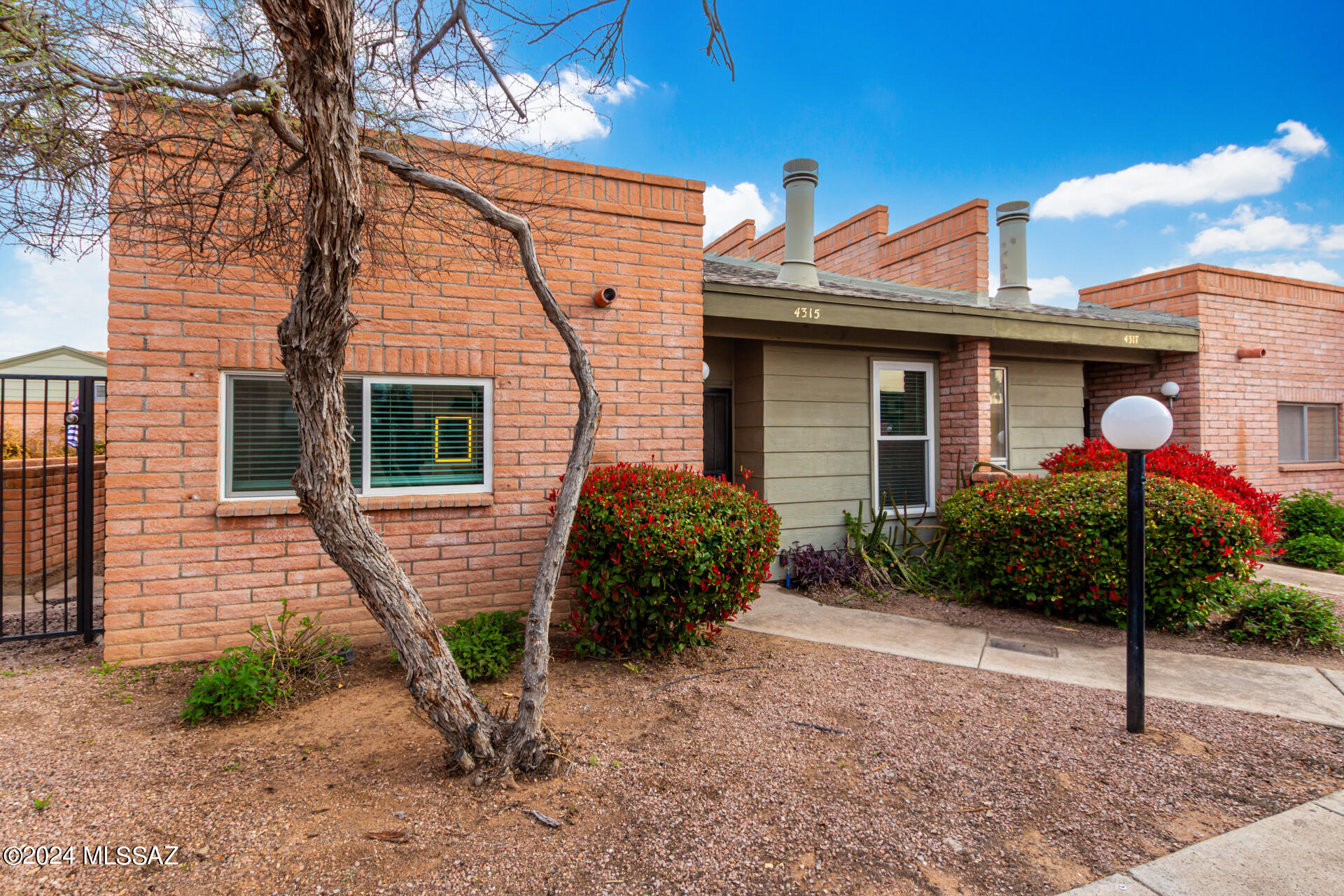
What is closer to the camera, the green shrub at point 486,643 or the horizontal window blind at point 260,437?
the green shrub at point 486,643

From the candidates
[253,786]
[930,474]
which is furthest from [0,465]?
[930,474]

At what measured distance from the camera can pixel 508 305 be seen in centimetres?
454

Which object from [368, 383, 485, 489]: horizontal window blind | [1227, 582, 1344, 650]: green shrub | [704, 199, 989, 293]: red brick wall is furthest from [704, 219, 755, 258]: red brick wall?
[1227, 582, 1344, 650]: green shrub

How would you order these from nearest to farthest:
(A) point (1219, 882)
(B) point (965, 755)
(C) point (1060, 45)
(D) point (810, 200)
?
(A) point (1219, 882), (B) point (965, 755), (D) point (810, 200), (C) point (1060, 45)

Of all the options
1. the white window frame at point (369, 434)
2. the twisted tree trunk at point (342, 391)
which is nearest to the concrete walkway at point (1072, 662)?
the white window frame at point (369, 434)

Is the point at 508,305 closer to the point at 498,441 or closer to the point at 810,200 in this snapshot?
the point at 498,441

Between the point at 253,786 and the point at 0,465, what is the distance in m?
3.91

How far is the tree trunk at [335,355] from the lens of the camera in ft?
6.70

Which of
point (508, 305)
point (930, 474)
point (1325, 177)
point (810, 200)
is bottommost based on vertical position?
point (930, 474)

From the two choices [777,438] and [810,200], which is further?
[810,200]

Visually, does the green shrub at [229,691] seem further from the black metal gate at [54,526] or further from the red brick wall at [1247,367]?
the red brick wall at [1247,367]

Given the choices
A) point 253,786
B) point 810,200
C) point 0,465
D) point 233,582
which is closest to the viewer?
point 253,786

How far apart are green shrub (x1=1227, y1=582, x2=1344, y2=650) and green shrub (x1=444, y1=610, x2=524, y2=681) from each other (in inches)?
213

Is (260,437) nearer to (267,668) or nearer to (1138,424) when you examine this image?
(267,668)
